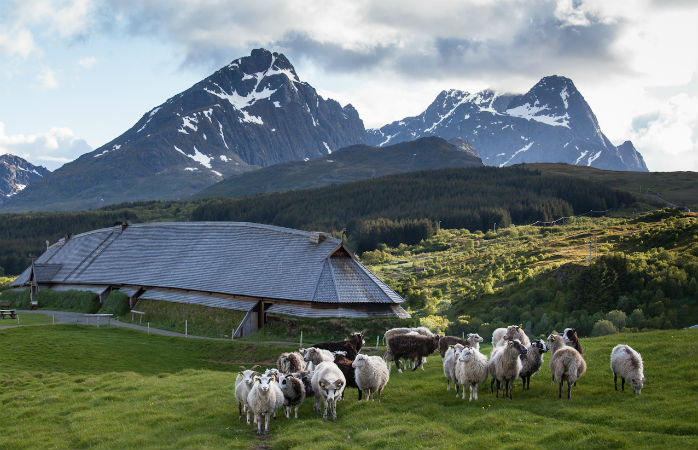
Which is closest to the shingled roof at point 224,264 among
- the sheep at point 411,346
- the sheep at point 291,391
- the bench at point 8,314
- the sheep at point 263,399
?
the bench at point 8,314

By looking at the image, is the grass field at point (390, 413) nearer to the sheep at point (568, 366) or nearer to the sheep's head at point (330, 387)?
the sheep at point (568, 366)

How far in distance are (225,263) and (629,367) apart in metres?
41.5

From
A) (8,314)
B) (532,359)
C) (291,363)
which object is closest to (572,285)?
(532,359)

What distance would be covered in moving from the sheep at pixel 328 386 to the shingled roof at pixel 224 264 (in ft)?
80.8

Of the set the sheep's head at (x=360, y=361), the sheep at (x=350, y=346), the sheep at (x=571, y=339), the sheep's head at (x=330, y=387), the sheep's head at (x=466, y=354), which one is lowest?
the sheep's head at (x=330, y=387)

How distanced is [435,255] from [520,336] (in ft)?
355

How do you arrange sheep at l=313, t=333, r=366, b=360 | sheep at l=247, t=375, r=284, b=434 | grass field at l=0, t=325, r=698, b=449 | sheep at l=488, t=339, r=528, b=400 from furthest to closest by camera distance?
1. sheep at l=313, t=333, r=366, b=360
2. sheep at l=488, t=339, r=528, b=400
3. sheep at l=247, t=375, r=284, b=434
4. grass field at l=0, t=325, r=698, b=449

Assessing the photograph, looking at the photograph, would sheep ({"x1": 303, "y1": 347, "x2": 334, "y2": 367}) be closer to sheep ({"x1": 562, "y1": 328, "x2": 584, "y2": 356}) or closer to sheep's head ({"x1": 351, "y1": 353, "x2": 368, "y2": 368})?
sheep's head ({"x1": 351, "y1": 353, "x2": 368, "y2": 368})

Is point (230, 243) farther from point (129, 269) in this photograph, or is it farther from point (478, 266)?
point (478, 266)

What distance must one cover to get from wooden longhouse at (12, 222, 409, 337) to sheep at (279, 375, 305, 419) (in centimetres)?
2449

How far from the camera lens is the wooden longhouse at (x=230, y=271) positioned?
46750 mm

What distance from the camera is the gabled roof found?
156 ft

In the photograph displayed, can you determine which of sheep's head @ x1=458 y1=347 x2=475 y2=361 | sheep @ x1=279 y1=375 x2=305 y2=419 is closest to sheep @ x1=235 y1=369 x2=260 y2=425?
sheep @ x1=279 y1=375 x2=305 y2=419

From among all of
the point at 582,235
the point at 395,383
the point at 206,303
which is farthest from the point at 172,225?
the point at 582,235
